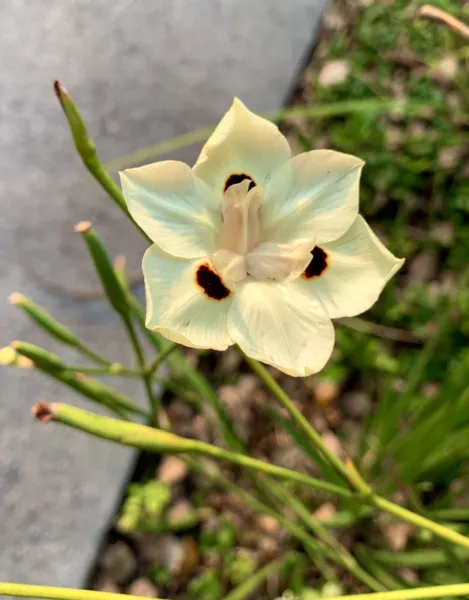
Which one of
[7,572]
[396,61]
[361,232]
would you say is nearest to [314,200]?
[361,232]

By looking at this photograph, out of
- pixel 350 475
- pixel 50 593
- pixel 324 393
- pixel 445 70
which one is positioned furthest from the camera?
pixel 445 70

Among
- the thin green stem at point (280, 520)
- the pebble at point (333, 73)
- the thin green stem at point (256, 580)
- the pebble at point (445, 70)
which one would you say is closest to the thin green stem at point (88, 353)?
the thin green stem at point (280, 520)

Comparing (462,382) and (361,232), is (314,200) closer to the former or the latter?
(361,232)

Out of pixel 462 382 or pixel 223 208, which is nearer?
pixel 223 208

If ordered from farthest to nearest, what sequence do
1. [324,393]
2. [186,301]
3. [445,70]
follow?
1. [445,70]
2. [324,393]
3. [186,301]

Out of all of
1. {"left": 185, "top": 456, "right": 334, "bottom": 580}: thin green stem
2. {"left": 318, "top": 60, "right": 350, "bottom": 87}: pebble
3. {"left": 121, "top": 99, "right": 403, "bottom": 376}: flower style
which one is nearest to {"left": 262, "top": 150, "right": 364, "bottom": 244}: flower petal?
{"left": 121, "top": 99, "right": 403, "bottom": 376}: flower style

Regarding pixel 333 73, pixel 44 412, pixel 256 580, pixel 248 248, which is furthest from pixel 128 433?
pixel 333 73

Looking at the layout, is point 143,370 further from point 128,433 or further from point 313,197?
point 313,197
